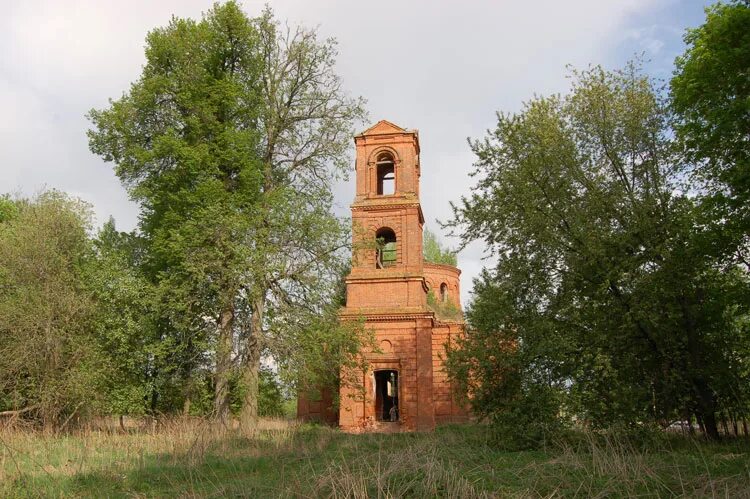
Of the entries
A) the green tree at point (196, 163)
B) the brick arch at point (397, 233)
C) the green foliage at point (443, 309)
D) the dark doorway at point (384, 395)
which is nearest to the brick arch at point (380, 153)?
the brick arch at point (397, 233)

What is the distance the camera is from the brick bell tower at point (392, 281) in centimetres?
2202

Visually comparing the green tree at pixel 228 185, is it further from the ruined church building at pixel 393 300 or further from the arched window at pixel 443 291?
the arched window at pixel 443 291

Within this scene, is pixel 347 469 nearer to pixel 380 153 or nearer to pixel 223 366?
pixel 223 366

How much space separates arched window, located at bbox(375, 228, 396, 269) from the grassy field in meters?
9.98

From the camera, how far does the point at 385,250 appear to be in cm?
2498

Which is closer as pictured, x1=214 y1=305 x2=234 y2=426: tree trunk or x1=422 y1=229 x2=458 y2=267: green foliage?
x1=214 y1=305 x2=234 y2=426: tree trunk

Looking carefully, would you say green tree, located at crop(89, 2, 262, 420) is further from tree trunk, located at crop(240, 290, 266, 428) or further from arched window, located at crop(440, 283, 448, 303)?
arched window, located at crop(440, 283, 448, 303)

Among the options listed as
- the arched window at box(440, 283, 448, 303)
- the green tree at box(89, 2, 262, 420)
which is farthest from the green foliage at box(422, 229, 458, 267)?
the green tree at box(89, 2, 262, 420)

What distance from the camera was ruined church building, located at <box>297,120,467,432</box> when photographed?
72.2 feet

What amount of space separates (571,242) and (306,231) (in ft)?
28.0

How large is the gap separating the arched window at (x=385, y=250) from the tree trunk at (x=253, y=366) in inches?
211

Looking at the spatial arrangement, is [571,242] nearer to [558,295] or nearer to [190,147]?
[558,295]

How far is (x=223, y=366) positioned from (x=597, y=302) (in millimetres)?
11326

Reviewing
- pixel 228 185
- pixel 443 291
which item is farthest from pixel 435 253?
pixel 228 185
